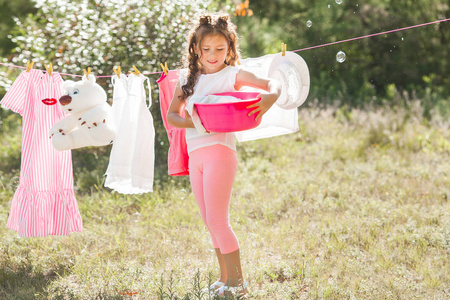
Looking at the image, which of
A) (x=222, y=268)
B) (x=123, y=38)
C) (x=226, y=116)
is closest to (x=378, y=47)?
(x=123, y=38)

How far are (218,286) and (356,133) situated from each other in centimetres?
399

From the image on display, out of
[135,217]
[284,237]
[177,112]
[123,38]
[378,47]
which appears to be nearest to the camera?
[177,112]

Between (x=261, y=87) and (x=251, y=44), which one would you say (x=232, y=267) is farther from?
(x=251, y=44)

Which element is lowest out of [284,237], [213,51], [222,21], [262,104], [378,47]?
[284,237]

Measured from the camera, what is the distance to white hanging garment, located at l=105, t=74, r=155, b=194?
3184 millimetres

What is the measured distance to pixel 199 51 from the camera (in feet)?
9.35

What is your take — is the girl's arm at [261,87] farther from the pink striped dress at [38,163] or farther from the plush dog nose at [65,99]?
the pink striped dress at [38,163]

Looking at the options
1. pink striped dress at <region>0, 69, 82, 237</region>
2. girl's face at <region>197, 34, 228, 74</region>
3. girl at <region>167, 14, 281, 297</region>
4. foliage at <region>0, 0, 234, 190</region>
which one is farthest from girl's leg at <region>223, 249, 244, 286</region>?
foliage at <region>0, 0, 234, 190</region>

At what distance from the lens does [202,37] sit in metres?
2.78

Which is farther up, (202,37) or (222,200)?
(202,37)

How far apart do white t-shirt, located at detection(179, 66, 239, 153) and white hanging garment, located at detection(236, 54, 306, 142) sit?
1.56ft

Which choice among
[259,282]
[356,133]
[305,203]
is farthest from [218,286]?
[356,133]

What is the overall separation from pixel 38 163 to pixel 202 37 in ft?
4.62

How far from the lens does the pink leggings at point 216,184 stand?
2.78 meters
